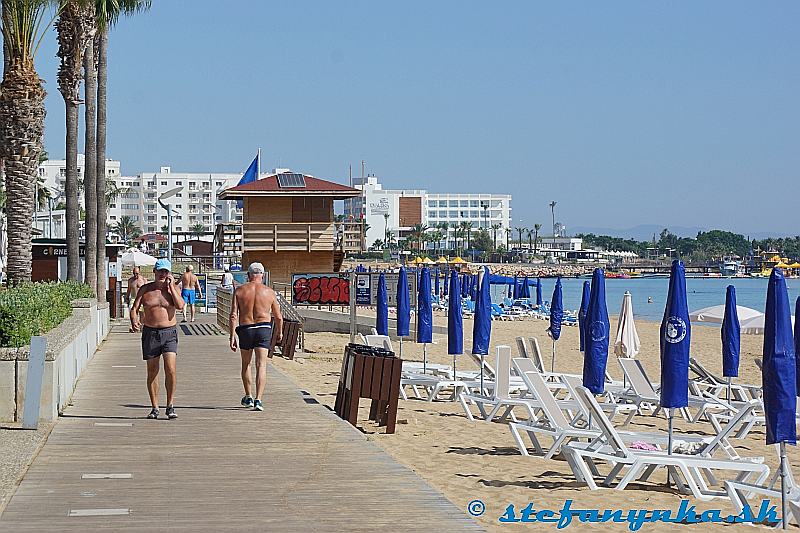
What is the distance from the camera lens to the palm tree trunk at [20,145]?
19969mm

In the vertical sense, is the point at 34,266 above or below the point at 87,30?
below

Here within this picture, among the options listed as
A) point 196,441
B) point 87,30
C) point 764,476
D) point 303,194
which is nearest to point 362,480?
point 196,441

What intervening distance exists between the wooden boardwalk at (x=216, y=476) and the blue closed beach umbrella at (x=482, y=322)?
4078mm

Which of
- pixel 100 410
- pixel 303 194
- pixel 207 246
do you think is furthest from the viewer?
pixel 207 246

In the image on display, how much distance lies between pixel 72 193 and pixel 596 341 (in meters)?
16.9

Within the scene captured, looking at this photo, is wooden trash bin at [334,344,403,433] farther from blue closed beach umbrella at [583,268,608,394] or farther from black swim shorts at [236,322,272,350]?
blue closed beach umbrella at [583,268,608,394]

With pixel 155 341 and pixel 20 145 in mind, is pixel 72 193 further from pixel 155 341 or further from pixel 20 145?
pixel 155 341

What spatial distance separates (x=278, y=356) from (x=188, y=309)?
10.9 m

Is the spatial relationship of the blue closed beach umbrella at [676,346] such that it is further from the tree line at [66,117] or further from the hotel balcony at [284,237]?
the hotel balcony at [284,237]

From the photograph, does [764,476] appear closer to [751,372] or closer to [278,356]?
[278,356]

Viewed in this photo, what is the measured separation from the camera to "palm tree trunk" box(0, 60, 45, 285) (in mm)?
19969

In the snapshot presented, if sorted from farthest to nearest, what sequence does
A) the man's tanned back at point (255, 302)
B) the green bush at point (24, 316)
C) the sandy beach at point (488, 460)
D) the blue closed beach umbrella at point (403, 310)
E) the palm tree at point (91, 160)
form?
the palm tree at point (91, 160)
the blue closed beach umbrella at point (403, 310)
the man's tanned back at point (255, 302)
the green bush at point (24, 316)
the sandy beach at point (488, 460)

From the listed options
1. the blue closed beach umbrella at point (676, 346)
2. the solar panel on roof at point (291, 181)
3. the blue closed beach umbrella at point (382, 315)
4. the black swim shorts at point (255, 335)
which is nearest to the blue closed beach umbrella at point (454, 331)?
the blue closed beach umbrella at point (382, 315)

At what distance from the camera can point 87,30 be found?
27.5 metres
